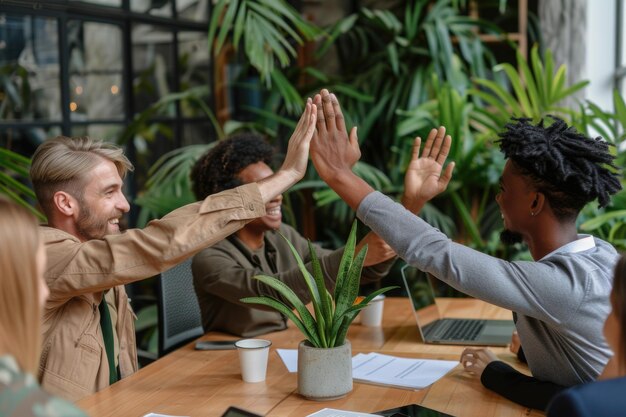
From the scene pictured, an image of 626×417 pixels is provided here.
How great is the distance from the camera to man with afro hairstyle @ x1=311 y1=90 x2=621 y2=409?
5.31 ft

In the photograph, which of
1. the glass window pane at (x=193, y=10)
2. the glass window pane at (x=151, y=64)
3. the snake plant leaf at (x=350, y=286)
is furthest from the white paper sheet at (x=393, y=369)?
the glass window pane at (x=193, y=10)

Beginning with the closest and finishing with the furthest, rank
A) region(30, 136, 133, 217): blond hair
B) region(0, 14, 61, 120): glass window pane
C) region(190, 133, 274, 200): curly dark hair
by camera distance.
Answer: region(30, 136, 133, 217): blond hair, region(190, 133, 274, 200): curly dark hair, region(0, 14, 61, 120): glass window pane

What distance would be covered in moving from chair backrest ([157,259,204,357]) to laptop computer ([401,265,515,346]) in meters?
0.75

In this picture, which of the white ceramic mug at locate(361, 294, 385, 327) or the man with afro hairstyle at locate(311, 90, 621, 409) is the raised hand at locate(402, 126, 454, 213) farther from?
the white ceramic mug at locate(361, 294, 385, 327)

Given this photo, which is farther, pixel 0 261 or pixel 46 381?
pixel 46 381

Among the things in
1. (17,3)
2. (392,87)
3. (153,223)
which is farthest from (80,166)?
(392,87)

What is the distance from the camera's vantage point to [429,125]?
4.16 meters

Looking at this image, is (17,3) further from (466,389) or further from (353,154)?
(466,389)

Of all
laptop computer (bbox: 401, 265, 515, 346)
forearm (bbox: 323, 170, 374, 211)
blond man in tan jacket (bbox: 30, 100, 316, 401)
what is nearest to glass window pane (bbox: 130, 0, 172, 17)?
blond man in tan jacket (bbox: 30, 100, 316, 401)

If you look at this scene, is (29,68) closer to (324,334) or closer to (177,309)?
(177,309)

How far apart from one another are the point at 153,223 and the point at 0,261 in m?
0.78

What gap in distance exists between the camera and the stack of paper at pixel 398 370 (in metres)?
1.90

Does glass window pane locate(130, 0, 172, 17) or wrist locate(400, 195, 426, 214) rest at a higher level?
glass window pane locate(130, 0, 172, 17)

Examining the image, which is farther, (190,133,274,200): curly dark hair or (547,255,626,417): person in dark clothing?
(190,133,274,200): curly dark hair
